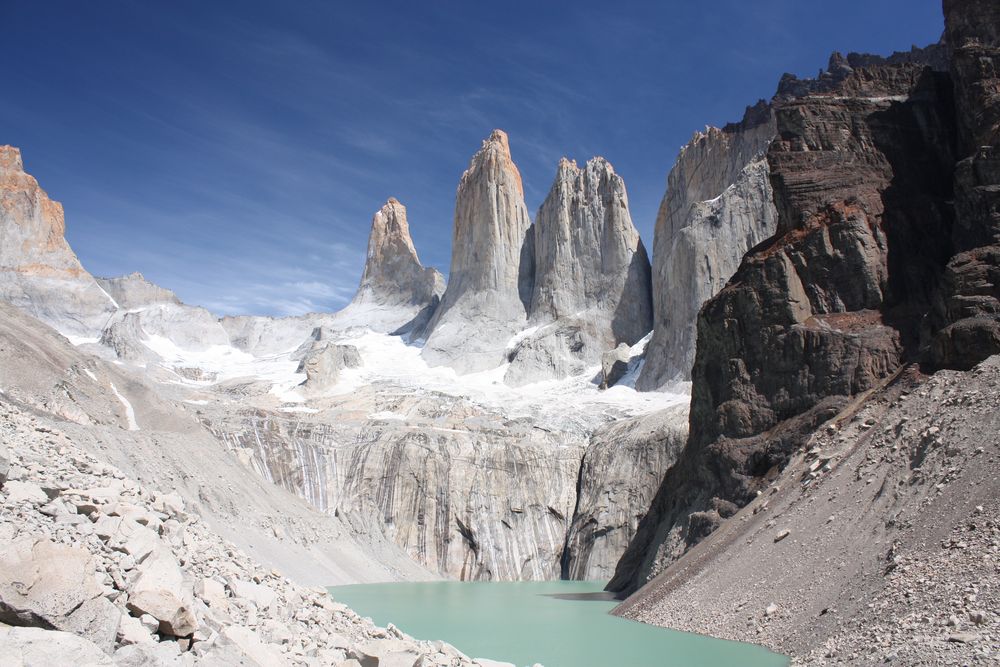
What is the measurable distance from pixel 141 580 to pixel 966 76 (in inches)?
1313

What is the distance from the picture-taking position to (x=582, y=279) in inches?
3452

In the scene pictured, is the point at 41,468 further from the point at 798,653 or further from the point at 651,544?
the point at 651,544

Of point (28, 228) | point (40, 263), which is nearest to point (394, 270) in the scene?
point (40, 263)

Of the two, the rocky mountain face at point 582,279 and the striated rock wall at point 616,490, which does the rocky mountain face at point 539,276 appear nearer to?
the rocky mountain face at point 582,279

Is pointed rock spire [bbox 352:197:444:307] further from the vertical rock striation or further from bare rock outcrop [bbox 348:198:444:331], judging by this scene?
the vertical rock striation

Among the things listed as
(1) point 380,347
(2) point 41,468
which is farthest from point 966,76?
(1) point 380,347

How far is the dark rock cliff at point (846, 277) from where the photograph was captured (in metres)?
28.2

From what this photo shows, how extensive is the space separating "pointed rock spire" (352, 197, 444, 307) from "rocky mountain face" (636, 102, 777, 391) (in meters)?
43.9

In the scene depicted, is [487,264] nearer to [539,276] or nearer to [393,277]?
[539,276]

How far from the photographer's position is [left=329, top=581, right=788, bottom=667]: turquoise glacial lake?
1789cm

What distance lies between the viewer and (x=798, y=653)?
16016 millimetres

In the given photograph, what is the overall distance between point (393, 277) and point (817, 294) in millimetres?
88895

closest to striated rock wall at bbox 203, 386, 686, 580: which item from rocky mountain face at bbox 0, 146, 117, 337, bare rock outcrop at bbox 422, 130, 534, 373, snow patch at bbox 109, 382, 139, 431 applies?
snow patch at bbox 109, 382, 139, 431

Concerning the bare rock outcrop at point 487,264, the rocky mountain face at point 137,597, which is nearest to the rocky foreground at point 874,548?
the rocky mountain face at point 137,597
